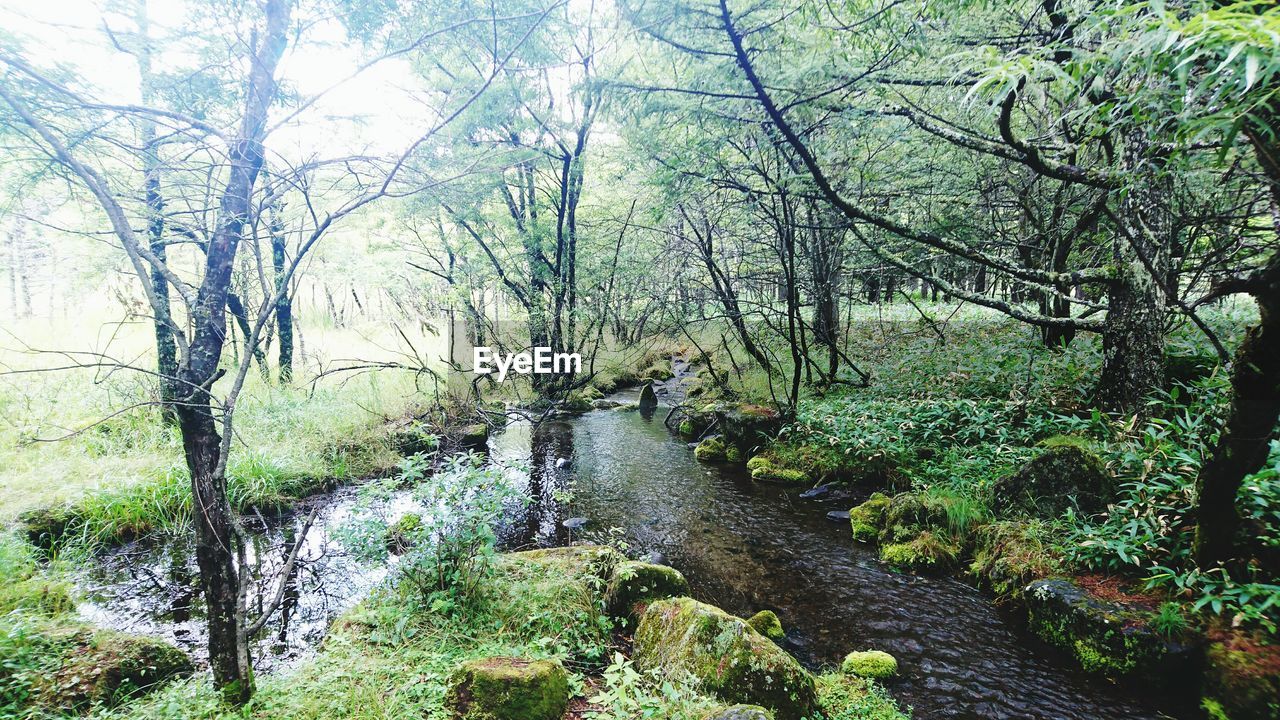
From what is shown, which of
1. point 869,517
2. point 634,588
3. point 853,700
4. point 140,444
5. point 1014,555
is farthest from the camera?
point 140,444

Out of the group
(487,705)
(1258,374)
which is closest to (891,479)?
(1258,374)

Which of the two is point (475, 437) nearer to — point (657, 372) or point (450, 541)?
point (450, 541)

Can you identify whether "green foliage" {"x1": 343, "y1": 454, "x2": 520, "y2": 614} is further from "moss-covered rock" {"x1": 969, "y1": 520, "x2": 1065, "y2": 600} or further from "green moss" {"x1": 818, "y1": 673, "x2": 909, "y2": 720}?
"moss-covered rock" {"x1": 969, "y1": 520, "x2": 1065, "y2": 600}

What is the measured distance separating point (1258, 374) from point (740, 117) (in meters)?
3.92

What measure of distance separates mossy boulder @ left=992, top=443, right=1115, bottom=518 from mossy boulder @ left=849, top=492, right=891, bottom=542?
4.31 feet

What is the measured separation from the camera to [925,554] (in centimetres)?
512

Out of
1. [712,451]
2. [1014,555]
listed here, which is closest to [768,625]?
[1014,555]

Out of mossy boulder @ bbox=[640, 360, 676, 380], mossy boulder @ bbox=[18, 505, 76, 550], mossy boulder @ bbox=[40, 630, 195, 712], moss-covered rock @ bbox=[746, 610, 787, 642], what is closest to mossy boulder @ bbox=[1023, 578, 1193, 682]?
moss-covered rock @ bbox=[746, 610, 787, 642]

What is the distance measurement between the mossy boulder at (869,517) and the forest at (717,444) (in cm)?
10

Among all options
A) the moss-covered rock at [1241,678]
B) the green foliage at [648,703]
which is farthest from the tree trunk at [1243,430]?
the green foliage at [648,703]

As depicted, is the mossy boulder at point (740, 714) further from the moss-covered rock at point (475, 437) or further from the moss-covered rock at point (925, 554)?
the moss-covered rock at point (475, 437)

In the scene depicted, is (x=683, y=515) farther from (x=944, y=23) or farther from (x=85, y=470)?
(x=85, y=470)

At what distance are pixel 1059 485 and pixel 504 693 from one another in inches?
207

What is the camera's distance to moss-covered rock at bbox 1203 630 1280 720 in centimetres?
287
